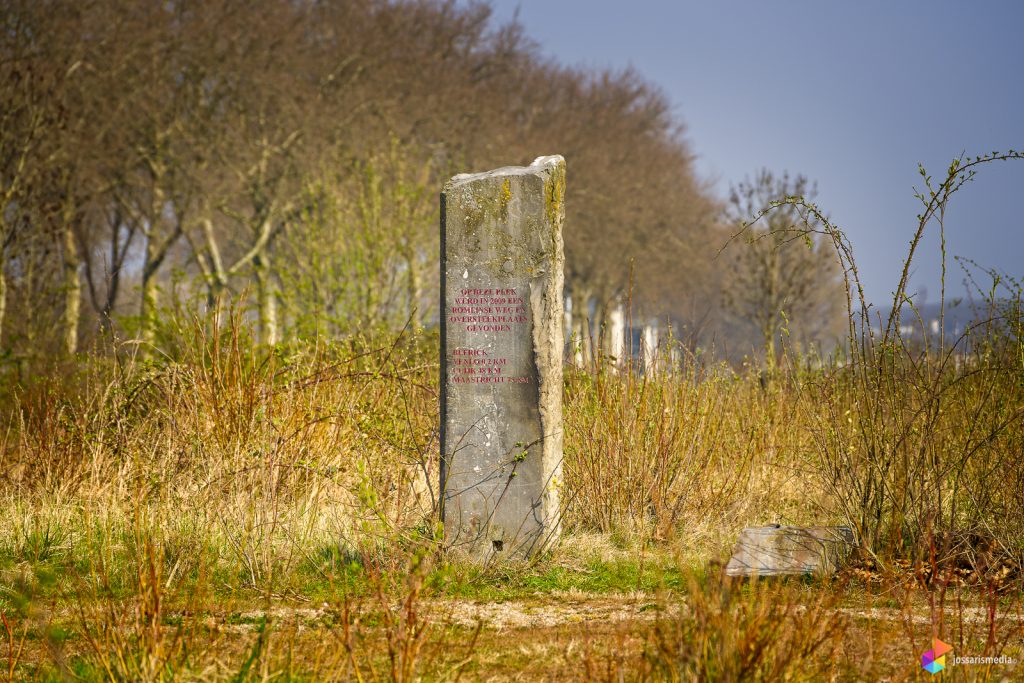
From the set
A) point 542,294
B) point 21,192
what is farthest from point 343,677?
point 21,192

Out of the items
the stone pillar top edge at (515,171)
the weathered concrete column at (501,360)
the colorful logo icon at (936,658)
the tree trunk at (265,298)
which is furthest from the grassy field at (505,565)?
the tree trunk at (265,298)

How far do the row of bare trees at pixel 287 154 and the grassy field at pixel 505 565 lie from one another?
2.42m

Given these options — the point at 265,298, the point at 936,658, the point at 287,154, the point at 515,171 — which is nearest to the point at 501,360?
the point at 515,171

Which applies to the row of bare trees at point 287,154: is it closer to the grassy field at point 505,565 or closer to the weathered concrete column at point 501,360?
the grassy field at point 505,565

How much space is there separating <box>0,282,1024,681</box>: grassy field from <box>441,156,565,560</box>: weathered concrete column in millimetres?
231

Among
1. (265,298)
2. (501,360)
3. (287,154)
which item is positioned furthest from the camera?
(287,154)

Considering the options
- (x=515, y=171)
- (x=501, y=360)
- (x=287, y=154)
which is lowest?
(x=501, y=360)

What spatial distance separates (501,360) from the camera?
5.76 meters

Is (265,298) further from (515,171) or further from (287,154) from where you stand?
(515,171)

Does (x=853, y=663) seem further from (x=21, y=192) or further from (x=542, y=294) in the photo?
(x=21, y=192)

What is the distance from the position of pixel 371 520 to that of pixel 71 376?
16.8 ft

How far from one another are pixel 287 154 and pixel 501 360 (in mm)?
16872

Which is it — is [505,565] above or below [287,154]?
below

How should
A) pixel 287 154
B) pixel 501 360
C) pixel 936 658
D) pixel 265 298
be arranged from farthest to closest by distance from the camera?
pixel 287 154 < pixel 265 298 < pixel 501 360 < pixel 936 658
